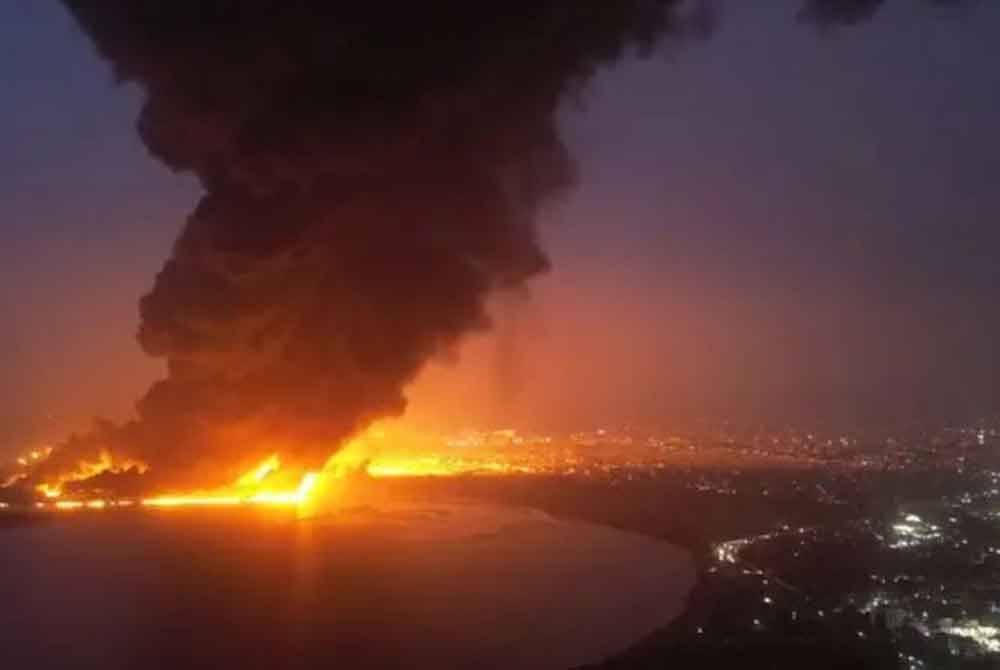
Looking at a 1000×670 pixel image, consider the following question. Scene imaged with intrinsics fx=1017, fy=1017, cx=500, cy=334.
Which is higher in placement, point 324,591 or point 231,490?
point 231,490

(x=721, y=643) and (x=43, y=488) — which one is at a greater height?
(x=43, y=488)

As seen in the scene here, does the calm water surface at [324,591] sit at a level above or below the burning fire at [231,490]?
below

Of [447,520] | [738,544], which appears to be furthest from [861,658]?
[447,520]

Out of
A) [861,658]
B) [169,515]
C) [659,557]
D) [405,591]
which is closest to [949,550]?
[659,557]

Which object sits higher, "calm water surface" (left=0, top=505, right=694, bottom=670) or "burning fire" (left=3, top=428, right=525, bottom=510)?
"burning fire" (left=3, top=428, right=525, bottom=510)

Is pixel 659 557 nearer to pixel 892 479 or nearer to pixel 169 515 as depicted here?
pixel 169 515

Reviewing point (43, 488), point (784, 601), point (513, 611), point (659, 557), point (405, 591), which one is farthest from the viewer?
point (43, 488)

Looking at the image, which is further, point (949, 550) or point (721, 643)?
point (949, 550)

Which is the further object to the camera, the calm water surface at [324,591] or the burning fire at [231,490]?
the burning fire at [231,490]

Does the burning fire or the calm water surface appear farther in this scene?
the burning fire

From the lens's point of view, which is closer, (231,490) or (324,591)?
(324,591)

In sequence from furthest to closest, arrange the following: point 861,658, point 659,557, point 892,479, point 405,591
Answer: point 892,479
point 659,557
point 405,591
point 861,658
